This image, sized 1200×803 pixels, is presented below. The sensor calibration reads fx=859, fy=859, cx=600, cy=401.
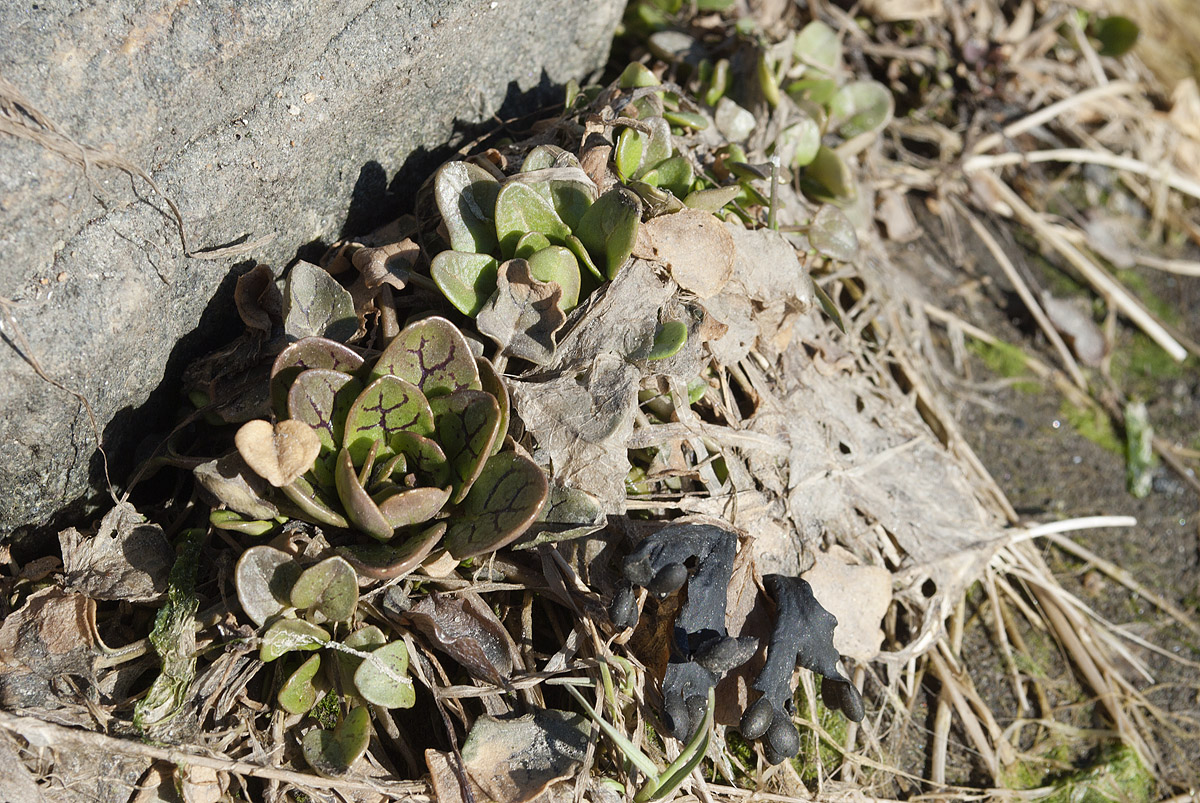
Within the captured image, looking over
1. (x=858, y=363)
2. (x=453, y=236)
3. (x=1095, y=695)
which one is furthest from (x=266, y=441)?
(x=1095, y=695)

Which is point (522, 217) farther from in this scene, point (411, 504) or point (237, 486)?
point (237, 486)

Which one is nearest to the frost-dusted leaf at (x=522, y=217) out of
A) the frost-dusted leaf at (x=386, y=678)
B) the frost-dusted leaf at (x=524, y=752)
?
the frost-dusted leaf at (x=386, y=678)

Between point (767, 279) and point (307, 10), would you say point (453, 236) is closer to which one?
point (307, 10)

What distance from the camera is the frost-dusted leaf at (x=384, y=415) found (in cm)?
174

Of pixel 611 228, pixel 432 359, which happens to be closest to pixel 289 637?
pixel 432 359

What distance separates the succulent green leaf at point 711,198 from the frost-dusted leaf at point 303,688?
4.44 ft

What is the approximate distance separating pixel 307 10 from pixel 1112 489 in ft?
9.42

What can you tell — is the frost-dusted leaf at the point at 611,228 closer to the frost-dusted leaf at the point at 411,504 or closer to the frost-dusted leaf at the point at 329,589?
the frost-dusted leaf at the point at 411,504

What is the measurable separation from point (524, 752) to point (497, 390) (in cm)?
74

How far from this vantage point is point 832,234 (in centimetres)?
245

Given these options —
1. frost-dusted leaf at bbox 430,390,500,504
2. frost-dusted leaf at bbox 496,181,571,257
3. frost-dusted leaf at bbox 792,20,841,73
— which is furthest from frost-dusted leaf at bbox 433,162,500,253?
frost-dusted leaf at bbox 792,20,841,73

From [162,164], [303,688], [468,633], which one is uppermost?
[162,164]

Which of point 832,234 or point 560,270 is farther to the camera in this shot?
point 832,234

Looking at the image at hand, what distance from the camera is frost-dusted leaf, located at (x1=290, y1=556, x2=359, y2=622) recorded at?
164 cm
